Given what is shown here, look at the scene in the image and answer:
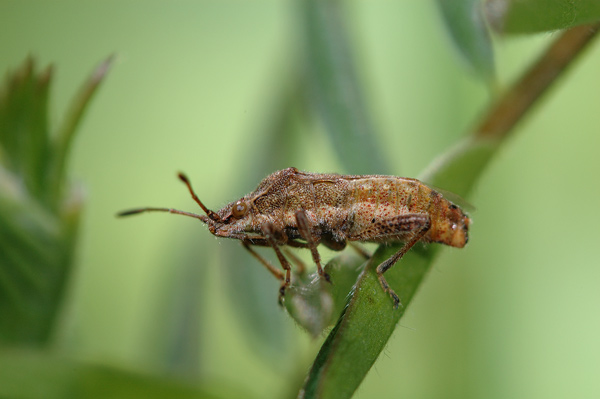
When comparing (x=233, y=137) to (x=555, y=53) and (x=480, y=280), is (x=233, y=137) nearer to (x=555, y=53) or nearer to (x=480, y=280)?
(x=480, y=280)

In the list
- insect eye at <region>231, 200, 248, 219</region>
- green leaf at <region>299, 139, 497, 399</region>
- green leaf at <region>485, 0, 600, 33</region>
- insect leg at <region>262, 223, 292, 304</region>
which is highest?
green leaf at <region>485, 0, 600, 33</region>

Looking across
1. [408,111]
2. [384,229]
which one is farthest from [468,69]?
[408,111]

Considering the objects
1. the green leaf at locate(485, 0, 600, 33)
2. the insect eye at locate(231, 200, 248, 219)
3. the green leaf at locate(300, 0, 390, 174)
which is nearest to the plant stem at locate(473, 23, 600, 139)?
the green leaf at locate(485, 0, 600, 33)

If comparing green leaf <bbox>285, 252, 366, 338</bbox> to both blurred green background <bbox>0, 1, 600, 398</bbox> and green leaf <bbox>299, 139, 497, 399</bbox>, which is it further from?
blurred green background <bbox>0, 1, 600, 398</bbox>

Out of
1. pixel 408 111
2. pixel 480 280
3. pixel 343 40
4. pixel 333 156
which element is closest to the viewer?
pixel 333 156

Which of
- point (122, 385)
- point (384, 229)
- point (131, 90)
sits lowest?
point (122, 385)

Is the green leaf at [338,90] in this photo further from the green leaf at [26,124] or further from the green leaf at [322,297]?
the green leaf at [26,124]

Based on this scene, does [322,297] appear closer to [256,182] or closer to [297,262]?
[297,262]
